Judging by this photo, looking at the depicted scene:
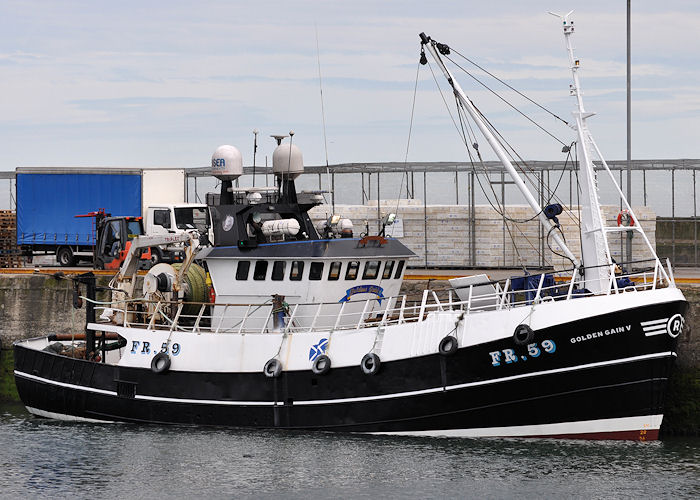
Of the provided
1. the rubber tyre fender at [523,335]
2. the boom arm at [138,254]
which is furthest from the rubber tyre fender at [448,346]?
the boom arm at [138,254]

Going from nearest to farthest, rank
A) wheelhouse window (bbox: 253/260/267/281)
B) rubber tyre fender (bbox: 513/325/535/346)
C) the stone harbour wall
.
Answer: rubber tyre fender (bbox: 513/325/535/346)
wheelhouse window (bbox: 253/260/267/281)
the stone harbour wall

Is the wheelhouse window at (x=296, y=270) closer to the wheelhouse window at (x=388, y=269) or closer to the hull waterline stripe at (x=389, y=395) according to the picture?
the wheelhouse window at (x=388, y=269)

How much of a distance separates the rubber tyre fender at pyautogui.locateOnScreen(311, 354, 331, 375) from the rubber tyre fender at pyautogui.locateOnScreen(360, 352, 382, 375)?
28.0 inches

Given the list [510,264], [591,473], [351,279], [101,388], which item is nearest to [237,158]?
[351,279]

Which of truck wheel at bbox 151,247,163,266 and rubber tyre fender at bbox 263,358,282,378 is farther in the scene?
truck wheel at bbox 151,247,163,266

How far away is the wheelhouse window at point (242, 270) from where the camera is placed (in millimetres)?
24923

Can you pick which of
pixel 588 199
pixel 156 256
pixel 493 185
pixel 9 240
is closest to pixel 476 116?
pixel 588 199

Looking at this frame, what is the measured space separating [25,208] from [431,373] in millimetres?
24880

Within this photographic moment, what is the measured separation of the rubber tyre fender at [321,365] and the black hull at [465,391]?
0.20m

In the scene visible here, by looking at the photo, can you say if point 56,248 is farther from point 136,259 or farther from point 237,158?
point 237,158

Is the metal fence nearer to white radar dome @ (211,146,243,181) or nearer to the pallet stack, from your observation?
the pallet stack

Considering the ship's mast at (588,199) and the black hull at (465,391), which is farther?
the ship's mast at (588,199)

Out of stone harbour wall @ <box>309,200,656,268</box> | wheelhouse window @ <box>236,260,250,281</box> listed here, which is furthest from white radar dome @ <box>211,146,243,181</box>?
stone harbour wall @ <box>309,200,656,268</box>

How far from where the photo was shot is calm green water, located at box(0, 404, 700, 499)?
779 inches
